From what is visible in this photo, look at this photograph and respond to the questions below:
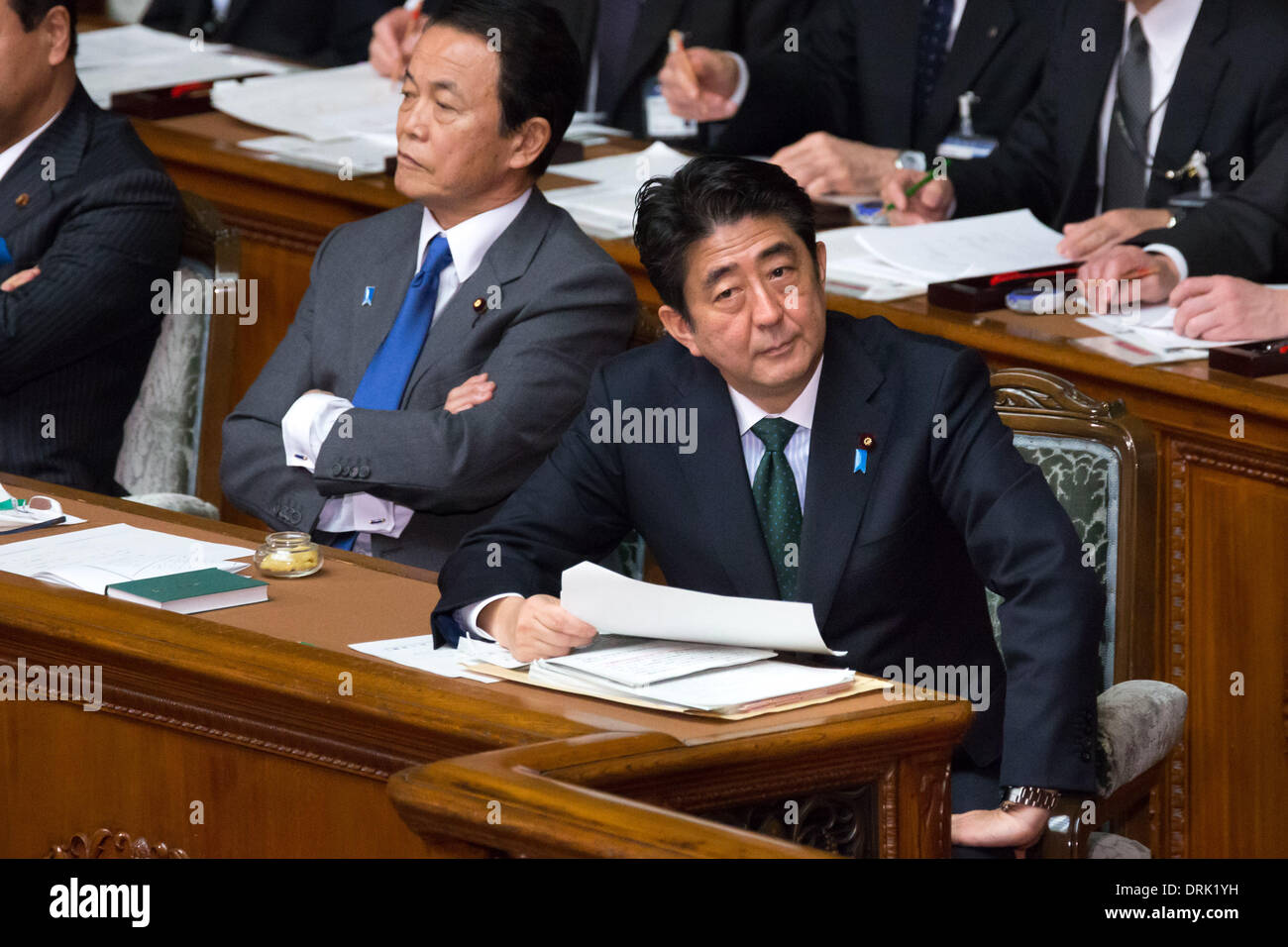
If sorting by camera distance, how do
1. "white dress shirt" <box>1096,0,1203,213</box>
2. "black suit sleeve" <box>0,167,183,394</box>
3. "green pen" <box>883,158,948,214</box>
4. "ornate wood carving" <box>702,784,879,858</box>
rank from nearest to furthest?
1. "ornate wood carving" <box>702,784,879,858</box>
2. "black suit sleeve" <box>0,167,183,394</box>
3. "white dress shirt" <box>1096,0,1203,213</box>
4. "green pen" <box>883,158,948,214</box>

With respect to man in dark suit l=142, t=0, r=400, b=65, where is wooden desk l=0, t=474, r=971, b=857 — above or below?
below

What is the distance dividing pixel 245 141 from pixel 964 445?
2.72 m

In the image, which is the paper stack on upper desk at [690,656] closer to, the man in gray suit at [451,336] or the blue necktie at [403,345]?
the man in gray suit at [451,336]

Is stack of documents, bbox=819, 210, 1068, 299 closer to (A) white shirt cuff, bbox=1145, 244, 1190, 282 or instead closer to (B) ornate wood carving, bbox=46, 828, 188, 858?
(A) white shirt cuff, bbox=1145, 244, 1190, 282

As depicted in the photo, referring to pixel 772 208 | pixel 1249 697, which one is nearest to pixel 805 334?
pixel 772 208

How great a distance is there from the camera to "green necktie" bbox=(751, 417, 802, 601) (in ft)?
7.90

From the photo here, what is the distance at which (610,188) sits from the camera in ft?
13.5

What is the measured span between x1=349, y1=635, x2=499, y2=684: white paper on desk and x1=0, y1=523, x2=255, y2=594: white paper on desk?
0.35m

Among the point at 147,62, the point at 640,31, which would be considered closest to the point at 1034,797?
the point at 640,31

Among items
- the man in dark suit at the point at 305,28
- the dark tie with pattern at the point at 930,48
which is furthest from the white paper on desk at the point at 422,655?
the man in dark suit at the point at 305,28

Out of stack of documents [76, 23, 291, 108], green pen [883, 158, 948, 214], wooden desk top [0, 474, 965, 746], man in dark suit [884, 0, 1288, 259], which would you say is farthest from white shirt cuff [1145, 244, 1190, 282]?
stack of documents [76, 23, 291, 108]

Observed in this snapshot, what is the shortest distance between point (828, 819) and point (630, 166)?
8.98ft

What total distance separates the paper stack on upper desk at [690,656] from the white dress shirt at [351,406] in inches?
39.2

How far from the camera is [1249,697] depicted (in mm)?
2992
